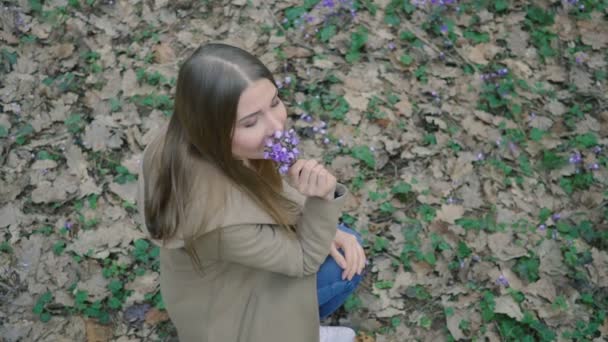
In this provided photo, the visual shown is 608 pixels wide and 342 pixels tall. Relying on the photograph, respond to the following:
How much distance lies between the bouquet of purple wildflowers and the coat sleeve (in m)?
0.21

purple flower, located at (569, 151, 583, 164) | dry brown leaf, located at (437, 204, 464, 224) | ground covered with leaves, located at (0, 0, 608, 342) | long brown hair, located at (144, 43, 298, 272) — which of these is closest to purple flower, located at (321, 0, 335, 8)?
ground covered with leaves, located at (0, 0, 608, 342)

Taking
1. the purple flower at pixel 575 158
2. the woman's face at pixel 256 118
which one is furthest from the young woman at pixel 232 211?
the purple flower at pixel 575 158

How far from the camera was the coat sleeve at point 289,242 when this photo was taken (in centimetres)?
175

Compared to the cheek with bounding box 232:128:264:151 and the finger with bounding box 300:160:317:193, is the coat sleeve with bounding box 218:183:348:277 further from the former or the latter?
the cheek with bounding box 232:128:264:151

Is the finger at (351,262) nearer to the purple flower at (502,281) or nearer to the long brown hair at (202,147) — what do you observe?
the long brown hair at (202,147)

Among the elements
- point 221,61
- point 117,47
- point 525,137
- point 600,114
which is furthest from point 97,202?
point 600,114

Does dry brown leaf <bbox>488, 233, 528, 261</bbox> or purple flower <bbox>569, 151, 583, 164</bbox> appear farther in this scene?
purple flower <bbox>569, 151, 583, 164</bbox>

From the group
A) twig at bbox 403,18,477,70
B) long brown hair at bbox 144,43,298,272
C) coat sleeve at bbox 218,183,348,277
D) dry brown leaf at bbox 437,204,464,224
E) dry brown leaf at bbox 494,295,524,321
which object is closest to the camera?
long brown hair at bbox 144,43,298,272

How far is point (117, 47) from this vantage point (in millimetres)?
3959

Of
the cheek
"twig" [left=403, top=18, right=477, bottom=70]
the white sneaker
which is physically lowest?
the white sneaker

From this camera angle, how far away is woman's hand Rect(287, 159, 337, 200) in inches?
70.0

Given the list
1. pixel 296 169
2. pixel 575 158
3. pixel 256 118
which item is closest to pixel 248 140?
pixel 256 118

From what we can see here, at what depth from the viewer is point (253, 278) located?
2.02m

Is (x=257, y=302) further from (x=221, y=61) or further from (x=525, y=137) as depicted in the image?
(x=525, y=137)
